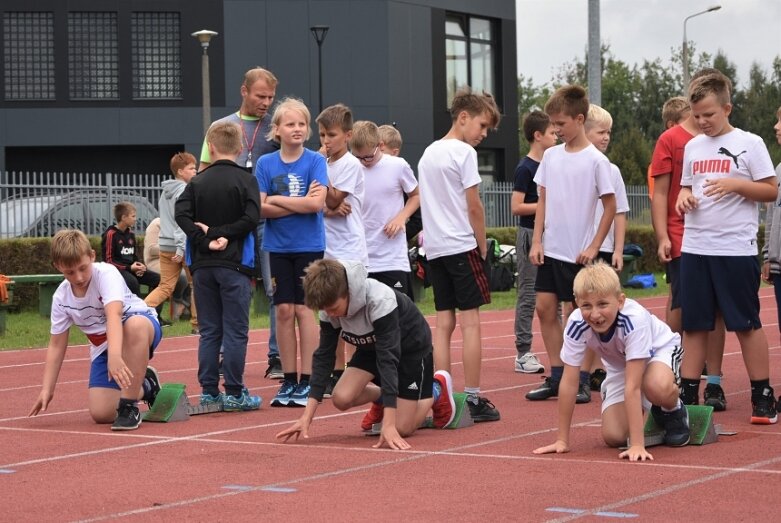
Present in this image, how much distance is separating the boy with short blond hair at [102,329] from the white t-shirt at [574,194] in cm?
274

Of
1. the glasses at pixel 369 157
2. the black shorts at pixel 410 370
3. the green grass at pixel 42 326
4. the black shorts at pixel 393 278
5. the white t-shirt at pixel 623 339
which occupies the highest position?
the glasses at pixel 369 157

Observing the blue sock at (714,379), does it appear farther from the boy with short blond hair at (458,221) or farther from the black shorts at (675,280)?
the boy with short blond hair at (458,221)

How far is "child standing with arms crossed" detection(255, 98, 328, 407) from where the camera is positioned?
9.27 m

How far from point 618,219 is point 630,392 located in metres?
2.74

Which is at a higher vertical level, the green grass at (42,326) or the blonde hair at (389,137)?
the blonde hair at (389,137)

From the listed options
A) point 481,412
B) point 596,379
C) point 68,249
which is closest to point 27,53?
point 596,379

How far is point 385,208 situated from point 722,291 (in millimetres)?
2701

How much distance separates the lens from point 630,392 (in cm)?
692

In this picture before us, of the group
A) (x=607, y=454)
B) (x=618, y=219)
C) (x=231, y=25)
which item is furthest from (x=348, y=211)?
(x=231, y=25)

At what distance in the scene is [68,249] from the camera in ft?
26.7

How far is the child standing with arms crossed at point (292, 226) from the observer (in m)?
9.27

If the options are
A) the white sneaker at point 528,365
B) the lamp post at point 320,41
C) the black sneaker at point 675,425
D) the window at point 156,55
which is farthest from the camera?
the window at point 156,55

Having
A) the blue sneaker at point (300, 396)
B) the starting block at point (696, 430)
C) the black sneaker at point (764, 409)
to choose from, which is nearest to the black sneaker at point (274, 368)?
the blue sneaker at point (300, 396)

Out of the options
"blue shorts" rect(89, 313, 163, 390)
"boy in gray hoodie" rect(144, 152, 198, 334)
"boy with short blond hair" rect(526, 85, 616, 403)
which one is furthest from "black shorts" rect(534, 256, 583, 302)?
"boy in gray hoodie" rect(144, 152, 198, 334)
